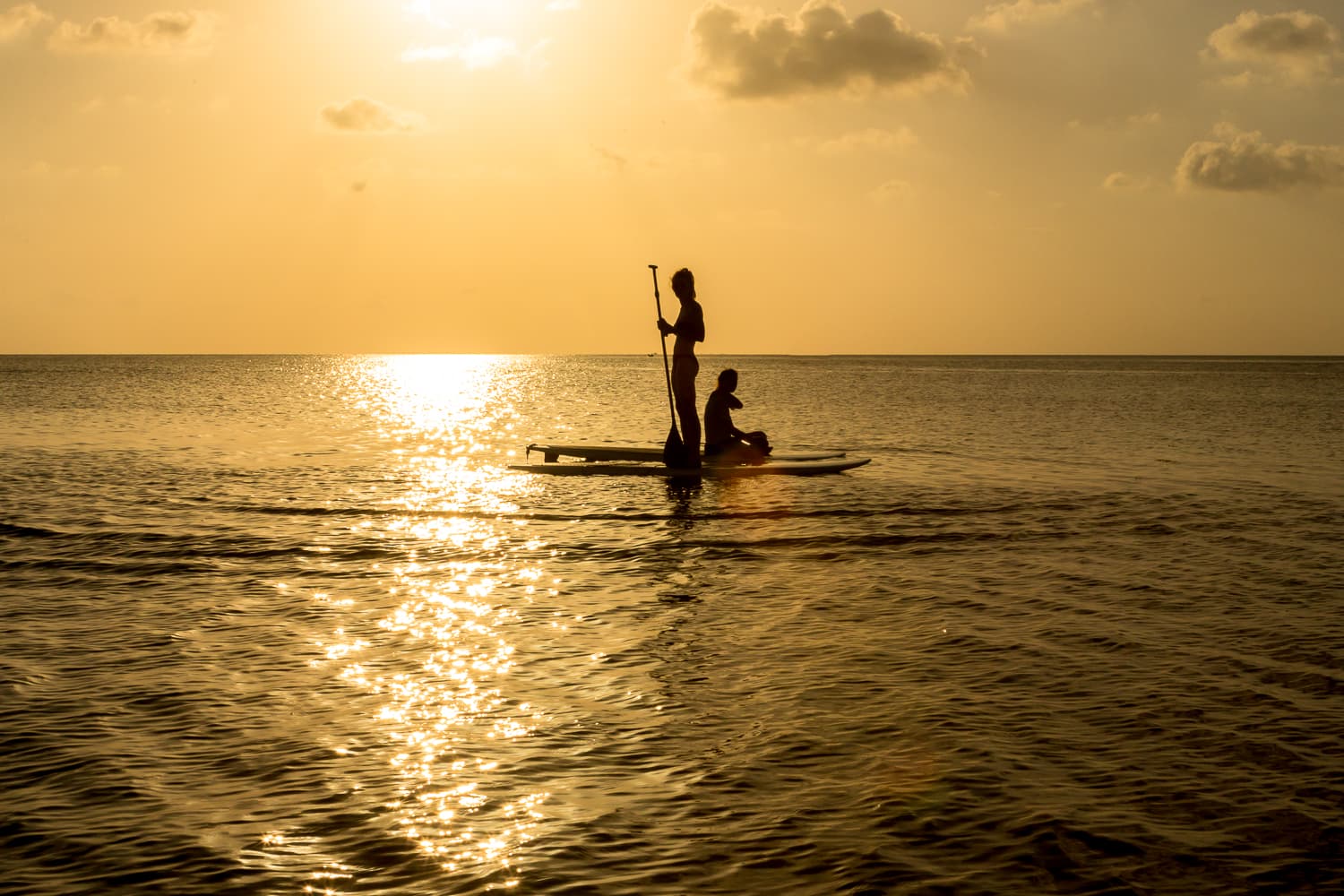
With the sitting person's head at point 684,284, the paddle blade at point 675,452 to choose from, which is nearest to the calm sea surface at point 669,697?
the paddle blade at point 675,452

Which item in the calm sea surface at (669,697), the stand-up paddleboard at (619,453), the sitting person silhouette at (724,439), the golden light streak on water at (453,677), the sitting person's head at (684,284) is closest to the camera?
the calm sea surface at (669,697)

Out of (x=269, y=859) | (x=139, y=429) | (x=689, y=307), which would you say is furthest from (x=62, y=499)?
(x=139, y=429)

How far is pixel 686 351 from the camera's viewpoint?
21703 mm

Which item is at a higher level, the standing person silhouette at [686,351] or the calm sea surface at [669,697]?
the standing person silhouette at [686,351]

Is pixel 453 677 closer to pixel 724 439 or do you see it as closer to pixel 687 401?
pixel 687 401

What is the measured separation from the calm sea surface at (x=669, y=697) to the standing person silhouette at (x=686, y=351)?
7.36ft

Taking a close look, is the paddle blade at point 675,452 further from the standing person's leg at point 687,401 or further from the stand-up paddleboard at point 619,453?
the stand-up paddleboard at point 619,453

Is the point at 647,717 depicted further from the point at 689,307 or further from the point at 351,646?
the point at 689,307

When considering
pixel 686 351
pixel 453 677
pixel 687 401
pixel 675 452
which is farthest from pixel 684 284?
pixel 453 677

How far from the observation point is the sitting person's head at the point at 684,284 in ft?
70.5

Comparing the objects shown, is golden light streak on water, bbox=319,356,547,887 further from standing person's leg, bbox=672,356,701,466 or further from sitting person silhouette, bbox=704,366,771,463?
sitting person silhouette, bbox=704,366,771,463

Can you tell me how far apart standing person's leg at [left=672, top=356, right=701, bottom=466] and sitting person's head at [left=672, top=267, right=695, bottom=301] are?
44.1 inches

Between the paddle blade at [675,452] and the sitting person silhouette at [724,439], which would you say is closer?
the paddle blade at [675,452]

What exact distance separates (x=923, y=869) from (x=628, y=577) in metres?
8.16
